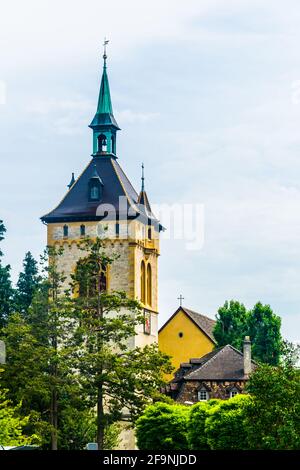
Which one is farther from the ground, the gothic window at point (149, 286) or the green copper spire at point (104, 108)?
the green copper spire at point (104, 108)

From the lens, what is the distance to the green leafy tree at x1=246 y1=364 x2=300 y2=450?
53812 millimetres

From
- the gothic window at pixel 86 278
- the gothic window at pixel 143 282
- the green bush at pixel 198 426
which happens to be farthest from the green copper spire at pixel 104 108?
the green bush at pixel 198 426

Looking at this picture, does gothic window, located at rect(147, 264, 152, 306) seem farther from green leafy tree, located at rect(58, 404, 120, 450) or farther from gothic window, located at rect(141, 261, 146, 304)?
green leafy tree, located at rect(58, 404, 120, 450)

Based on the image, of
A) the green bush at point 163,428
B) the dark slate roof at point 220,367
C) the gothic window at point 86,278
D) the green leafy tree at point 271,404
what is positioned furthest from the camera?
the dark slate roof at point 220,367

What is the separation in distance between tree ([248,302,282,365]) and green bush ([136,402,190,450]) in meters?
26.6

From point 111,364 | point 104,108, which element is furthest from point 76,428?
point 104,108

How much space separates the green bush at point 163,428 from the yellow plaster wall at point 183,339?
30529 mm

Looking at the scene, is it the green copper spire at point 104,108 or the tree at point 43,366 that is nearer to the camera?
the tree at point 43,366

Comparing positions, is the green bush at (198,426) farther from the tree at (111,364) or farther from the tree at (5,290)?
the tree at (5,290)

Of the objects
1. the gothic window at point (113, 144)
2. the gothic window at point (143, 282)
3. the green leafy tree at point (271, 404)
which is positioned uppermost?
the gothic window at point (113, 144)

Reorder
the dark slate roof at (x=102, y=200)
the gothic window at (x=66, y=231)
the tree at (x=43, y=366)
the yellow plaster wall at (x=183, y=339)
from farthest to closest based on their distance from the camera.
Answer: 1. the yellow plaster wall at (x=183, y=339)
2. the gothic window at (x=66, y=231)
3. the dark slate roof at (x=102, y=200)
4. the tree at (x=43, y=366)

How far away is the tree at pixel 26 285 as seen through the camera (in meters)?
94.3

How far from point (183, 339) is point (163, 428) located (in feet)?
108
